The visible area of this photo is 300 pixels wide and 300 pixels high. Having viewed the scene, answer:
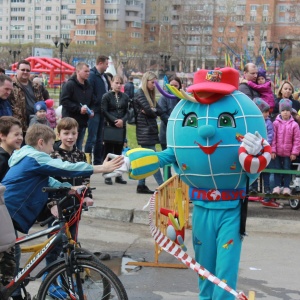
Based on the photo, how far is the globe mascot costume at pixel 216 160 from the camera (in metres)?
5.06

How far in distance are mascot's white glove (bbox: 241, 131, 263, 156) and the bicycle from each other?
4.12 ft

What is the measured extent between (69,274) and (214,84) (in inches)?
68.1

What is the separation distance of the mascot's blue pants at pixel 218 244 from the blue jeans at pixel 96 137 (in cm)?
601

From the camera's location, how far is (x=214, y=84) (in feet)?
16.9

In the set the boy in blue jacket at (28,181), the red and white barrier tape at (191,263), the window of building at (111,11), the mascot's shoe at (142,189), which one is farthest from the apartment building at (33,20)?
the red and white barrier tape at (191,263)

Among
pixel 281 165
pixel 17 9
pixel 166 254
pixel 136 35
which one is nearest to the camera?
pixel 166 254

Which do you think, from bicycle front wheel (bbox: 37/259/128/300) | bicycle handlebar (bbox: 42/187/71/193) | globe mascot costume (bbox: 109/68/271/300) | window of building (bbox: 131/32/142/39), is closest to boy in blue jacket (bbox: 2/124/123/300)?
bicycle handlebar (bbox: 42/187/71/193)

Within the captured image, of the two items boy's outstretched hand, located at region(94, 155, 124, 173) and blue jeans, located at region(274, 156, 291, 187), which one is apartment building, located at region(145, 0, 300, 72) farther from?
boy's outstretched hand, located at region(94, 155, 124, 173)

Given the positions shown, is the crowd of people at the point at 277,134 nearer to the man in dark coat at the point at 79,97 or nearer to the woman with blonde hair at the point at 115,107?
the woman with blonde hair at the point at 115,107

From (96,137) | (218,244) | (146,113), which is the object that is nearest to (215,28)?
(96,137)

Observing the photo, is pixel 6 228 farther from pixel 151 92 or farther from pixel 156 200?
pixel 151 92

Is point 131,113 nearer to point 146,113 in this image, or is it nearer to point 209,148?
point 146,113

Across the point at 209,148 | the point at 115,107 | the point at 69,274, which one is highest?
the point at 209,148

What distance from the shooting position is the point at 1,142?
5.98 m
